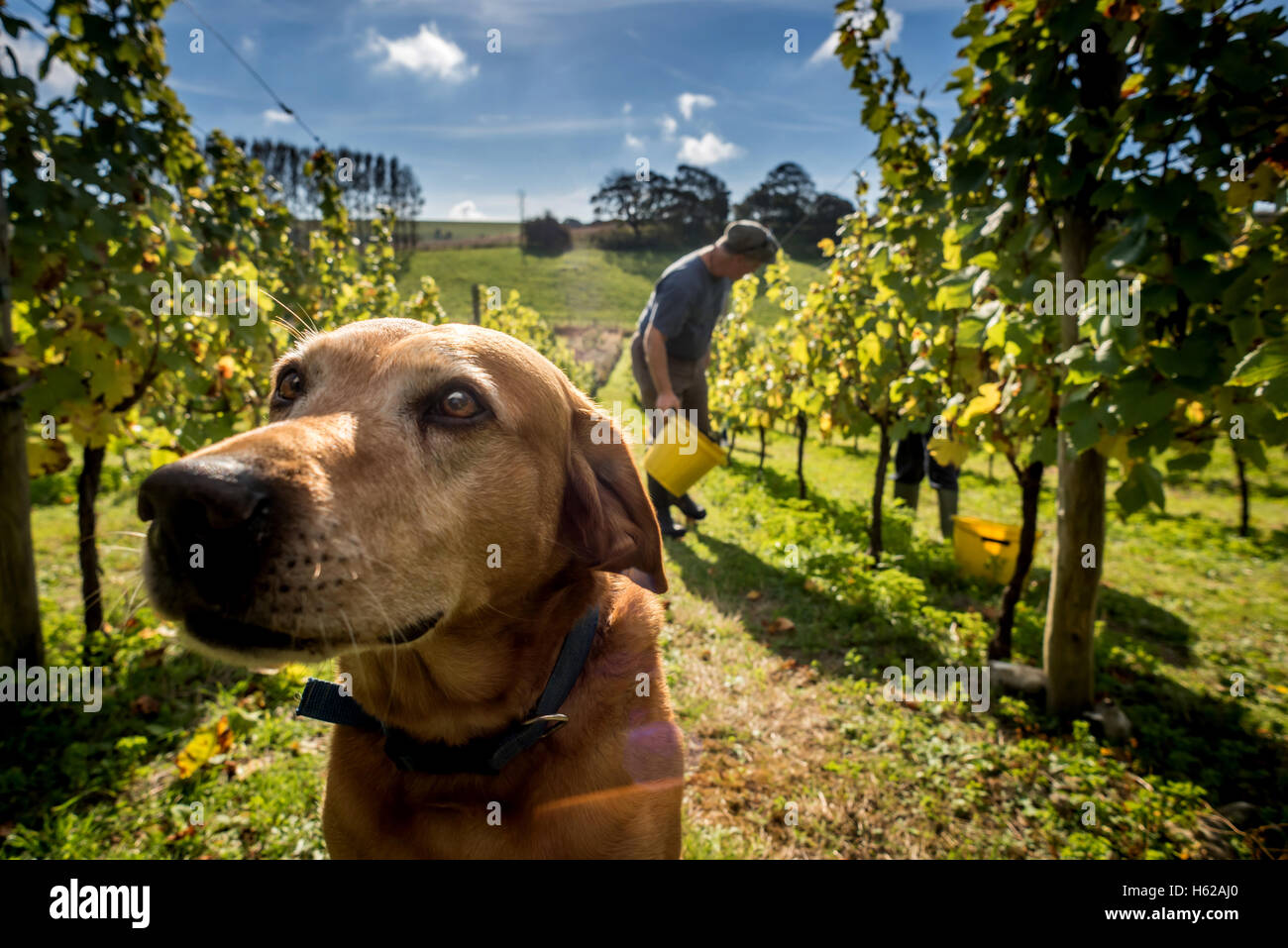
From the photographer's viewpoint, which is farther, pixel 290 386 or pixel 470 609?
pixel 290 386

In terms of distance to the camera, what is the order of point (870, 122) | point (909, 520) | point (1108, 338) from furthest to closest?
point (909, 520)
point (870, 122)
point (1108, 338)

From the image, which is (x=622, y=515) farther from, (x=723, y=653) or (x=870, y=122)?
(x=870, y=122)

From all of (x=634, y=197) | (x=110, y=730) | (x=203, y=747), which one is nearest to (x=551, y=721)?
(x=203, y=747)

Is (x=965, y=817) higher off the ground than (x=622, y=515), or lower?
lower

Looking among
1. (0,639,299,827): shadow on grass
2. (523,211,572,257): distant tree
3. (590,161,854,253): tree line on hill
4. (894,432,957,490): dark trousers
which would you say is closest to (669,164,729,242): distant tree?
(590,161,854,253): tree line on hill

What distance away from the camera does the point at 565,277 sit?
46.3m

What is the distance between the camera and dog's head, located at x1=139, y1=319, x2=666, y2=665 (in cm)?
119

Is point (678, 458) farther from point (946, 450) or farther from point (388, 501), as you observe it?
point (388, 501)

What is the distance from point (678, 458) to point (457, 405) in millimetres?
3025

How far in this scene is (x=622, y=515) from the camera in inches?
79.4

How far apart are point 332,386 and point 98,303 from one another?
8.04 feet

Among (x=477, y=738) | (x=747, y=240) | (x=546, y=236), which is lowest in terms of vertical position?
(x=477, y=738)

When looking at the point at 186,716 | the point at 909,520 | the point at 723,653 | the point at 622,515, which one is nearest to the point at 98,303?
the point at 186,716

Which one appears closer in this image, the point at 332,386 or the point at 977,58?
the point at 332,386
